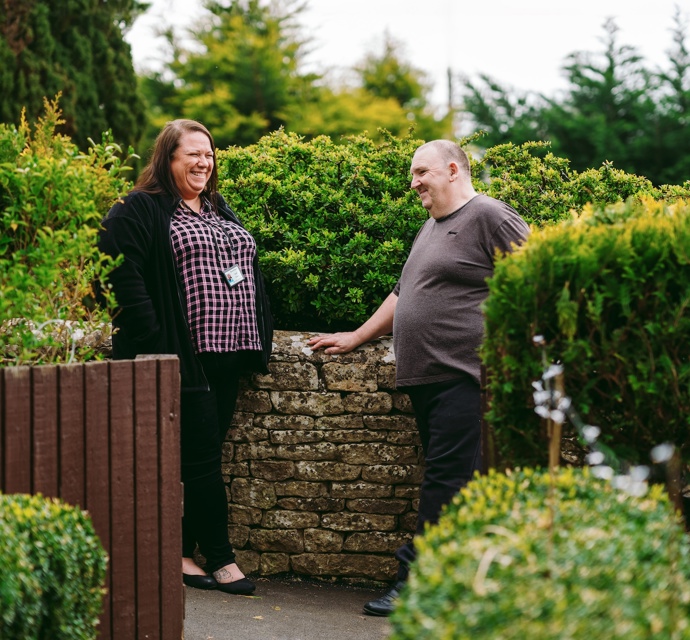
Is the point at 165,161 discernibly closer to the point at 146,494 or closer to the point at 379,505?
the point at 146,494

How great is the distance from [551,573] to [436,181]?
3113 millimetres

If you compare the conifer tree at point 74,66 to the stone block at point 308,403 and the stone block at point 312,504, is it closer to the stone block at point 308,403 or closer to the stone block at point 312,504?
the stone block at point 308,403

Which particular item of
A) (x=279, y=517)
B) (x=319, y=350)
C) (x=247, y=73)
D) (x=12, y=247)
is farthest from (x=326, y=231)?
(x=247, y=73)

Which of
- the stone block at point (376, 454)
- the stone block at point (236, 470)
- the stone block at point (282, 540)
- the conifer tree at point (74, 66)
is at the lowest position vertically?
the stone block at point (282, 540)

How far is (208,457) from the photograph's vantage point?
5047 millimetres

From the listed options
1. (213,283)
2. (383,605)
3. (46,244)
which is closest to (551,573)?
(46,244)

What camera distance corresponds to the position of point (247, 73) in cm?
2183

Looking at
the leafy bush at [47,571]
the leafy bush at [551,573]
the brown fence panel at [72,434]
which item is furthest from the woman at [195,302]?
the leafy bush at [551,573]

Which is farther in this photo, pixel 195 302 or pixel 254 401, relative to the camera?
pixel 254 401

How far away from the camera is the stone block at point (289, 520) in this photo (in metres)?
5.61

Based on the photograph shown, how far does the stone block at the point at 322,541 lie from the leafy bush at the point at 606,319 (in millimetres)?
2316

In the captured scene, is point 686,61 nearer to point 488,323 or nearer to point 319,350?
point 319,350

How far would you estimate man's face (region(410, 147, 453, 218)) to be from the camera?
4902 millimetres

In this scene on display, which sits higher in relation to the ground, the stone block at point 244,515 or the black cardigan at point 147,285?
the black cardigan at point 147,285
